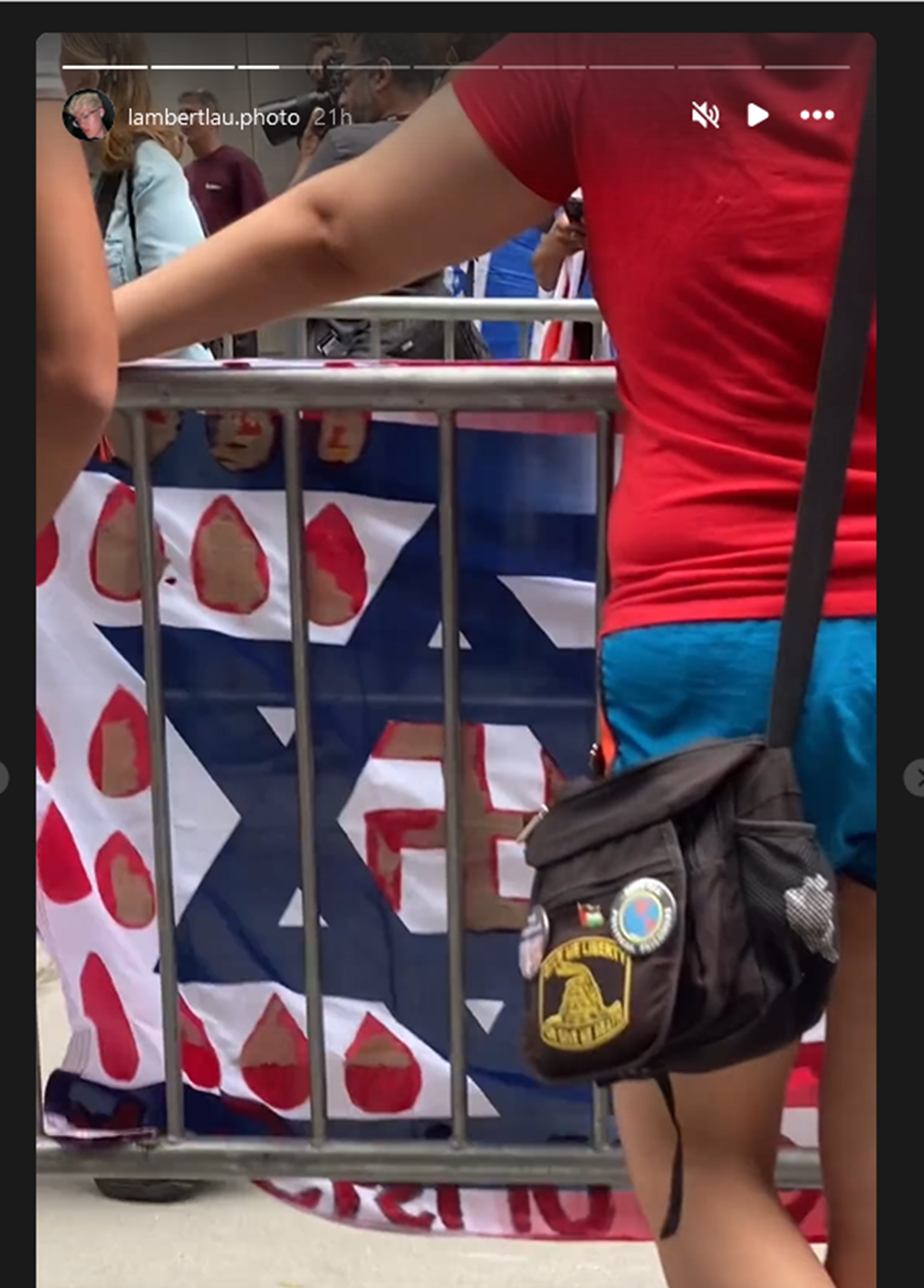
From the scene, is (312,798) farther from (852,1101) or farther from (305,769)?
(852,1101)

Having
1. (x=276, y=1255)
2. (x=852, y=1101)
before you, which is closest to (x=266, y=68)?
(x=852, y=1101)

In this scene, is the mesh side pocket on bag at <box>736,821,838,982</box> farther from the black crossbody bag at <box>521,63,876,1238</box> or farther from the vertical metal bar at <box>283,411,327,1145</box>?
the vertical metal bar at <box>283,411,327,1145</box>

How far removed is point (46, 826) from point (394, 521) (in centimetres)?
63

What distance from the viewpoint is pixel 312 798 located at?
2.07 meters

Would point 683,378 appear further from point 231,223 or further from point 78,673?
point 78,673

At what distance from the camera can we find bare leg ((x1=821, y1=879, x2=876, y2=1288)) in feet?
3.86

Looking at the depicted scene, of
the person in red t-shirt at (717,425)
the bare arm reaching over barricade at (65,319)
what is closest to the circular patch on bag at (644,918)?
the person in red t-shirt at (717,425)

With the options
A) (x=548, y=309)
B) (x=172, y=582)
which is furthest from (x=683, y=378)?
(x=548, y=309)

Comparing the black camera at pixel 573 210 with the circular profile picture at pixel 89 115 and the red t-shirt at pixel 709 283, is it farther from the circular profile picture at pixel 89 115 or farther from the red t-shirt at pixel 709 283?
the circular profile picture at pixel 89 115

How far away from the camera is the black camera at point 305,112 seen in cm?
103

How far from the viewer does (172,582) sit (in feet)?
6.83

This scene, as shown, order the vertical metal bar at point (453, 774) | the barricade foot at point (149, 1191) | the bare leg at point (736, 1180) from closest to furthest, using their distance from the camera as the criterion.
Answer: the bare leg at point (736, 1180), the vertical metal bar at point (453, 774), the barricade foot at point (149, 1191)

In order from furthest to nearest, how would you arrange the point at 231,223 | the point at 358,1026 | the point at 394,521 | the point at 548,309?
1. the point at 548,309
2. the point at 358,1026
3. the point at 394,521
4. the point at 231,223

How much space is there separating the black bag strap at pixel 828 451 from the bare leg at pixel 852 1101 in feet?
0.58
